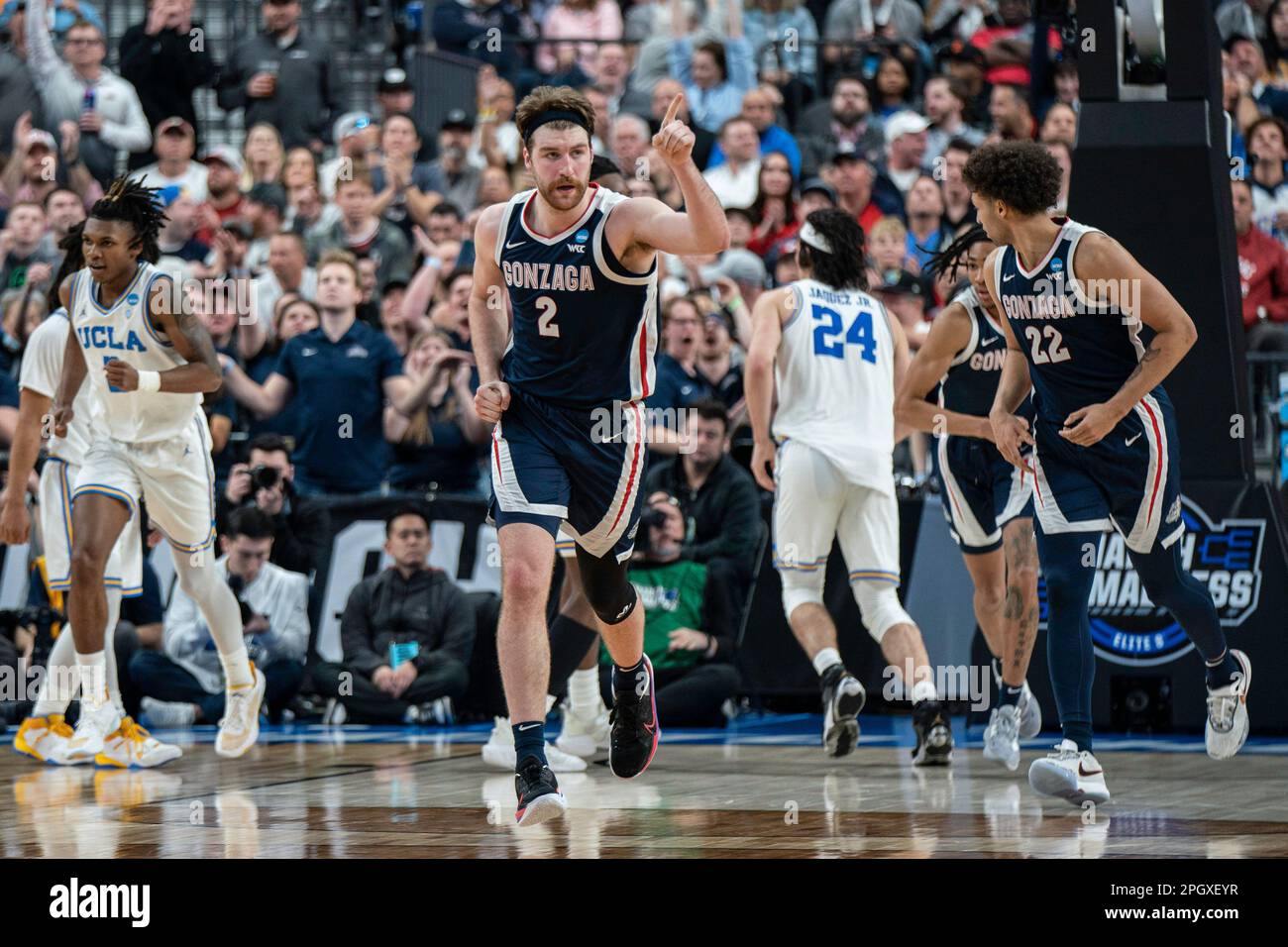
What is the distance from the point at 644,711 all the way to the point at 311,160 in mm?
8882

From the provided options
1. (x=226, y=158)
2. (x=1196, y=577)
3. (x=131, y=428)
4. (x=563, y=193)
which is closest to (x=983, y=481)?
(x=1196, y=577)

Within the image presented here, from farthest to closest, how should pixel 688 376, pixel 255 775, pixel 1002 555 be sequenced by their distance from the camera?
pixel 688 376, pixel 1002 555, pixel 255 775

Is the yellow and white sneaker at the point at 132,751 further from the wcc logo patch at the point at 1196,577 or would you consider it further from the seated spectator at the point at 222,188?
the seated spectator at the point at 222,188

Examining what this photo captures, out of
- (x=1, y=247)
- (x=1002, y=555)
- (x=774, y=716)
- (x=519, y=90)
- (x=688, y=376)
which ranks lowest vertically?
(x=774, y=716)

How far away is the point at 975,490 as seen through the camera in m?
8.77

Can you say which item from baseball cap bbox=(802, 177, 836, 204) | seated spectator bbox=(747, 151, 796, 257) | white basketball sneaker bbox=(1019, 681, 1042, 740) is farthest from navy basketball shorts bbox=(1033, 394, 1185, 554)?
seated spectator bbox=(747, 151, 796, 257)

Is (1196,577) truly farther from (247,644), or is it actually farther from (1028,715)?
(247,644)

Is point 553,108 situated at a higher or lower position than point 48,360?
higher

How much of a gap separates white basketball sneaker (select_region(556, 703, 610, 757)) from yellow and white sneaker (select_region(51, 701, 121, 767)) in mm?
2093

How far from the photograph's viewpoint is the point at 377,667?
34.3 feet

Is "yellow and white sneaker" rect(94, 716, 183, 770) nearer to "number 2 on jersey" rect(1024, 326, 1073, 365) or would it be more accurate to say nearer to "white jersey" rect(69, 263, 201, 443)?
"white jersey" rect(69, 263, 201, 443)

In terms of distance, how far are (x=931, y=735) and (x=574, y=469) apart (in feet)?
8.29

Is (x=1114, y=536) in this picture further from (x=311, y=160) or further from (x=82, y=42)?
(x=82, y=42)
